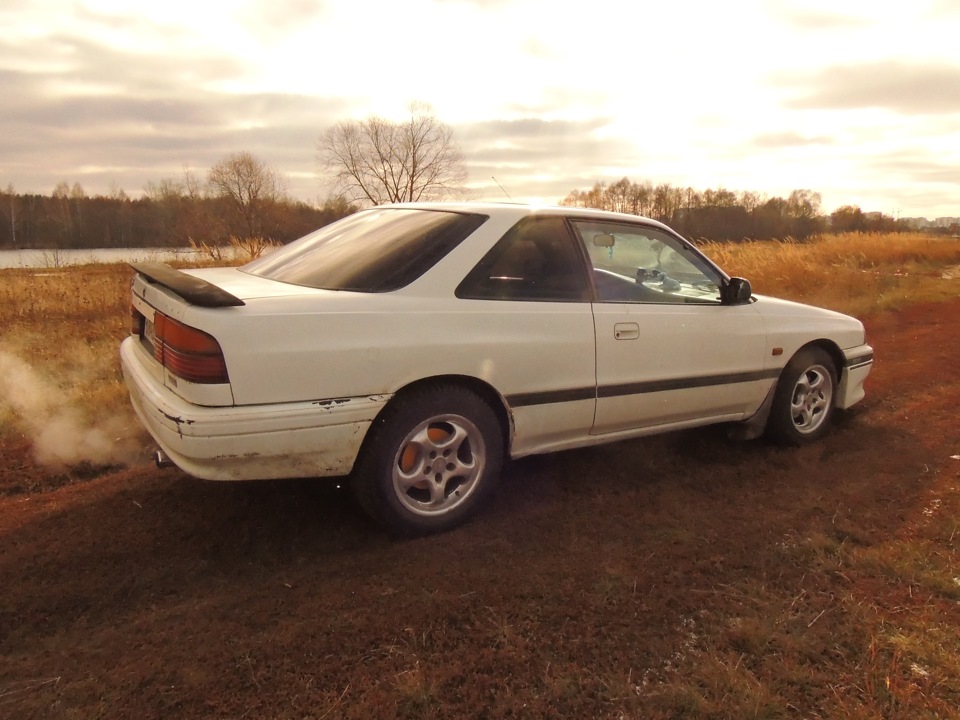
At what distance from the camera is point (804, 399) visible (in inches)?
172

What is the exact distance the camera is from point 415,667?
2.11 metres

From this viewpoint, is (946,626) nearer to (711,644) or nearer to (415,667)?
(711,644)

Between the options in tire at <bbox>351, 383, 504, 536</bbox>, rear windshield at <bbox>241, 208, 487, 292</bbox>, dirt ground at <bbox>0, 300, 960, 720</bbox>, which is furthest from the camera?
rear windshield at <bbox>241, 208, 487, 292</bbox>

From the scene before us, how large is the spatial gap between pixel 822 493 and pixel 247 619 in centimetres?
303

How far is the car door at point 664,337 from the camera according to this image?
3.43 metres

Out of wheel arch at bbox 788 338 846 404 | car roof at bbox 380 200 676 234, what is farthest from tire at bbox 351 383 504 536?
wheel arch at bbox 788 338 846 404

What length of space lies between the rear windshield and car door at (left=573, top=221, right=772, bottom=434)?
78 centimetres

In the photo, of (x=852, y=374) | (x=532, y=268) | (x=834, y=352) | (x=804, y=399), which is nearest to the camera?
(x=532, y=268)

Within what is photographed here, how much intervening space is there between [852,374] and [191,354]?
438 centimetres

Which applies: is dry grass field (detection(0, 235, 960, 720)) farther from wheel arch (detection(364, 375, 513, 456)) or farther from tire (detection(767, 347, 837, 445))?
wheel arch (detection(364, 375, 513, 456))

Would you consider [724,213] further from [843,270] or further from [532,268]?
[532,268]

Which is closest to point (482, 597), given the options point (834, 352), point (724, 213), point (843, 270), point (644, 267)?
point (644, 267)

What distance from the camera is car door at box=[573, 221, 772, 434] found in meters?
3.43

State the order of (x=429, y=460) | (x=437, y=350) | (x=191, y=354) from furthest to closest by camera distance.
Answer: (x=429, y=460) → (x=437, y=350) → (x=191, y=354)
